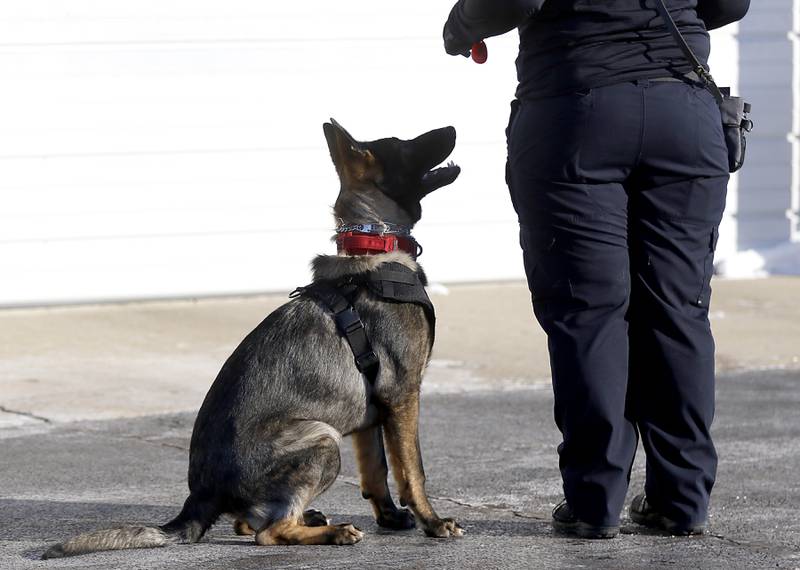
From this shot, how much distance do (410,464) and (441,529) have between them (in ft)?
0.74

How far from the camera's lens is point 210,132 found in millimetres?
9578

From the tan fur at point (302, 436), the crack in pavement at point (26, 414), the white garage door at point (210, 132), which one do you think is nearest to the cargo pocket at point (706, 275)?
the tan fur at point (302, 436)

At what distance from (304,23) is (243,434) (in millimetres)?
5994

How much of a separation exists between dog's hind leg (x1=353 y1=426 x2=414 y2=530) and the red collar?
1.83 ft

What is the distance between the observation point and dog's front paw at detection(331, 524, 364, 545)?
4.28 meters

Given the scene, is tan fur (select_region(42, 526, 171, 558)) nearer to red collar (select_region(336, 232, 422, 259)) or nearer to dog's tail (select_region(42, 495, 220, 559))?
dog's tail (select_region(42, 495, 220, 559))

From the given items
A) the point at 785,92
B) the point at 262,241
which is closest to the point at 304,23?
the point at 262,241

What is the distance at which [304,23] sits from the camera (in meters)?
9.74

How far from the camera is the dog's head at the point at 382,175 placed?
179 inches

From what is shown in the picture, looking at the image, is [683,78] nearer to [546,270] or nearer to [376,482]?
[546,270]

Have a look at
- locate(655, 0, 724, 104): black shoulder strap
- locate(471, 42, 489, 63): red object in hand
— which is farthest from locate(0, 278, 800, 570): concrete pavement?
locate(471, 42, 489, 63): red object in hand

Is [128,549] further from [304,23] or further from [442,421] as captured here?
[304,23]

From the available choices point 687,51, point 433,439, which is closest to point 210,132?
point 433,439

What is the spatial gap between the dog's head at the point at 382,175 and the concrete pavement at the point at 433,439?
3.31 feet
